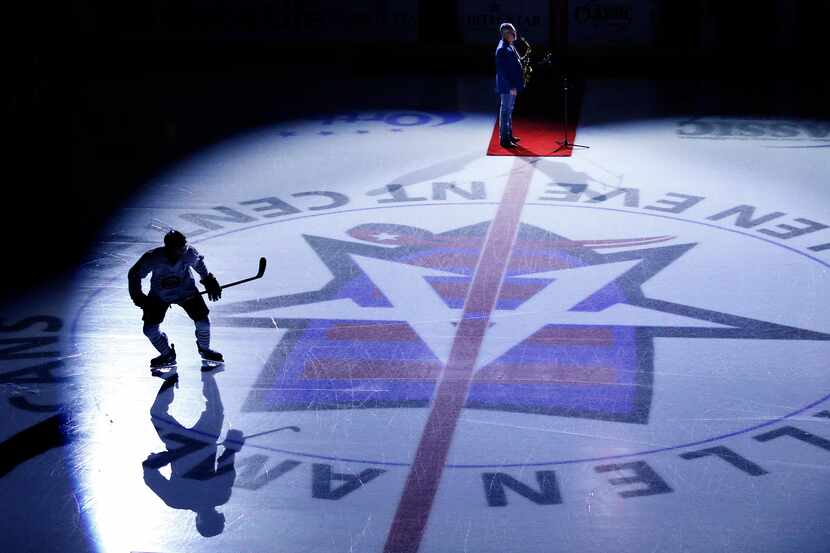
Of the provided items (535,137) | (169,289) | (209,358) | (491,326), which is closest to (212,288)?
(169,289)

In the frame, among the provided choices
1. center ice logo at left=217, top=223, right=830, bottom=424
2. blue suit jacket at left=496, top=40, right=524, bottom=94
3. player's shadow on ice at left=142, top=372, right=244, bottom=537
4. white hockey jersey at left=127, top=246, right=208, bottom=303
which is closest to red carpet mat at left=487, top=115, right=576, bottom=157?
blue suit jacket at left=496, top=40, right=524, bottom=94

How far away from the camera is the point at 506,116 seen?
1514 centimetres

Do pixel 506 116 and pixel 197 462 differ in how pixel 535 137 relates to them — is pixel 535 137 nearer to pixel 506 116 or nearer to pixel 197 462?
pixel 506 116

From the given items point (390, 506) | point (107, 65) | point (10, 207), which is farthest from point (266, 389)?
point (107, 65)

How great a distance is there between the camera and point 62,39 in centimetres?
1959

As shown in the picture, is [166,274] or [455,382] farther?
[455,382]

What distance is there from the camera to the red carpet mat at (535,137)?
1505cm

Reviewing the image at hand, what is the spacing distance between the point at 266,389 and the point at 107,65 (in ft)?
39.9

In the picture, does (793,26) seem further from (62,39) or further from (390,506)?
(390,506)

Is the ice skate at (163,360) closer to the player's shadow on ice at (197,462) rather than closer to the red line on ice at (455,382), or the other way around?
the player's shadow on ice at (197,462)

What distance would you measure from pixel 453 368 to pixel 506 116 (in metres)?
6.63

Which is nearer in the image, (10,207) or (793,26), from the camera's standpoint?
(10,207)

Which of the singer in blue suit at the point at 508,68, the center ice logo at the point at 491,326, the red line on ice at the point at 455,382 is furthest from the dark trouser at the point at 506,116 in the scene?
the center ice logo at the point at 491,326

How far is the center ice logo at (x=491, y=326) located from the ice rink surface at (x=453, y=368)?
0.03 meters
